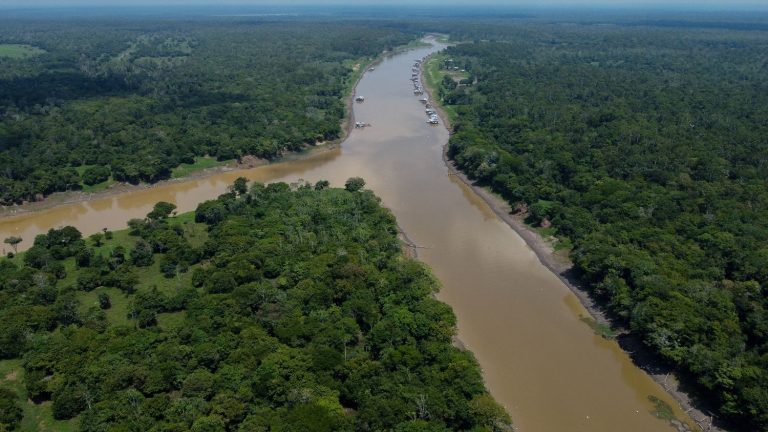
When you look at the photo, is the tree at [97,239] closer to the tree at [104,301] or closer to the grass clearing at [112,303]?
the grass clearing at [112,303]

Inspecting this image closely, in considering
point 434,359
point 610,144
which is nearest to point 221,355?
point 434,359

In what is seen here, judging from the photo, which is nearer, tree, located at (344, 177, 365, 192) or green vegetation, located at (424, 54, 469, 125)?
tree, located at (344, 177, 365, 192)

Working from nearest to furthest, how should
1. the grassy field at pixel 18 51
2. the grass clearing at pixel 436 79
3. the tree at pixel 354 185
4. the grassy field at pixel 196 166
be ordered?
the tree at pixel 354 185, the grassy field at pixel 196 166, the grass clearing at pixel 436 79, the grassy field at pixel 18 51

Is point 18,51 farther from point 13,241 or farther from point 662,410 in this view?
point 662,410

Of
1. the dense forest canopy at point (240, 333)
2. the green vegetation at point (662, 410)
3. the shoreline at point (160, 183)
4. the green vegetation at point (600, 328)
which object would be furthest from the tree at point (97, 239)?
the green vegetation at point (662, 410)

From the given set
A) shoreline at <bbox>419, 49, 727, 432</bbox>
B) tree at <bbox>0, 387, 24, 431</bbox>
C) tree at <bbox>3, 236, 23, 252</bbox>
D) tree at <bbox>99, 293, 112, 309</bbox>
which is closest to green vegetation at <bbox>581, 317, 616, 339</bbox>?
shoreline at <bbox>419, 49, 727, 432</bbox>

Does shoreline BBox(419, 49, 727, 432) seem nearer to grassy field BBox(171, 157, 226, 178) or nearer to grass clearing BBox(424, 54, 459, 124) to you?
grass clearing BBox(424, 54, 459, 124)
